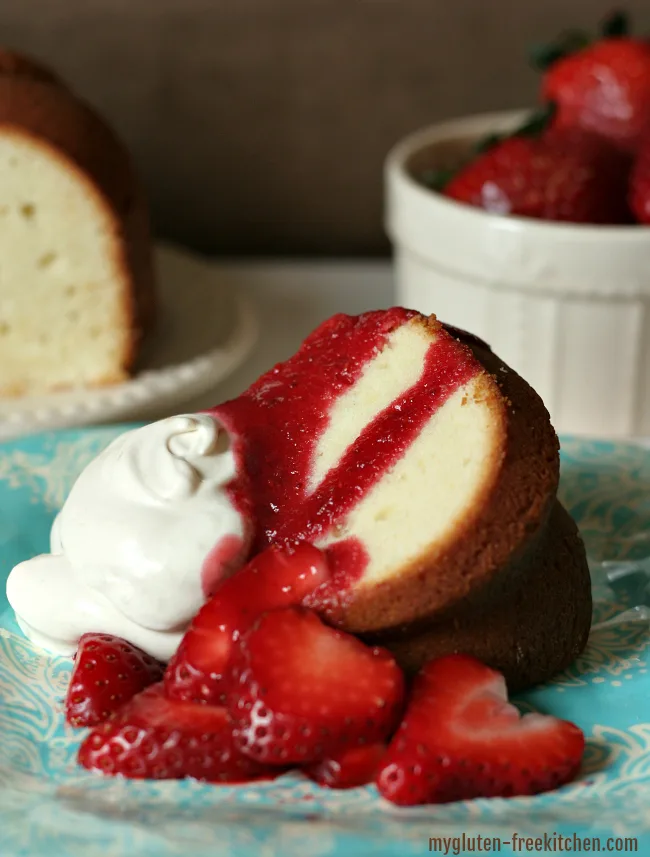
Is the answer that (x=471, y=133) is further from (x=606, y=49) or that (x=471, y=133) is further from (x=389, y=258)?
(x=389, y=258)

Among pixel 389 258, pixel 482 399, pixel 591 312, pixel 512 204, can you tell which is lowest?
pixel 389 258

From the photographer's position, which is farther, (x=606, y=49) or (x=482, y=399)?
(x=606, y=49)

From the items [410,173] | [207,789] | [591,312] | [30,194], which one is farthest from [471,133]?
[207,789]

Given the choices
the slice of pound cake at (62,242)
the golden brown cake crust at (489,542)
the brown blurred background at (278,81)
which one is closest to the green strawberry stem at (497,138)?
the slice of pound cake at (62,242)

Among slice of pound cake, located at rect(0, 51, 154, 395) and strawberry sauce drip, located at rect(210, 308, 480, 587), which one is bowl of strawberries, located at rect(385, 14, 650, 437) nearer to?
slice of pound cake, located at rect(0, 51, 154, 395)

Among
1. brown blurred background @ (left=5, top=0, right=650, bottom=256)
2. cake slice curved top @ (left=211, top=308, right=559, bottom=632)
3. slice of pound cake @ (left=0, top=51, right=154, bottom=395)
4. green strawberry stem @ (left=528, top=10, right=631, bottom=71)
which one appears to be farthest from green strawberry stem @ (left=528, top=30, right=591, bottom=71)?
cake slice curved top @ (left=211, top=308, right=559, bottom=632)

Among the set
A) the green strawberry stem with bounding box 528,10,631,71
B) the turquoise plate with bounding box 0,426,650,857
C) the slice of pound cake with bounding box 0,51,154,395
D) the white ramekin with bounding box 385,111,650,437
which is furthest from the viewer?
the green strawberry stem with bounding box 528,10,631,71

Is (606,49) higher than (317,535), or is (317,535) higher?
(606,49)
